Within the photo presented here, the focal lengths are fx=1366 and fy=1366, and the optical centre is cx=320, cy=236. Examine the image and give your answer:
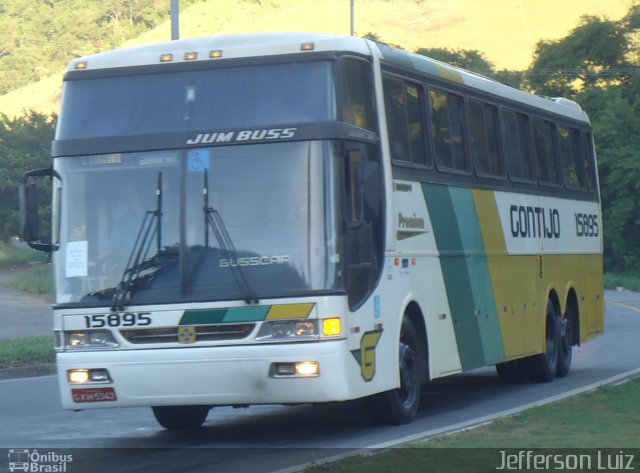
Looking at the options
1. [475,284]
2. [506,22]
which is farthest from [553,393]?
[506,22]

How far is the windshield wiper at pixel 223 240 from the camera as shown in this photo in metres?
11.3

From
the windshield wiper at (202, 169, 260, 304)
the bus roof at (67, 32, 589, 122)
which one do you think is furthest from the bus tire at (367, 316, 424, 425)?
the bus roof at (67, 32, 589, 122)

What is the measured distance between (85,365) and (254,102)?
2.65 metres

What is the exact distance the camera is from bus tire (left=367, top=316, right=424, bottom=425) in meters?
12.6

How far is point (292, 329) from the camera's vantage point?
11211mm

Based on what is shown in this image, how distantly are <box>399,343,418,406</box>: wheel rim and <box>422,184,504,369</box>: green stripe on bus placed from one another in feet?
4.09

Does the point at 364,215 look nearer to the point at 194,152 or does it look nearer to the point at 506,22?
the point at 194,152

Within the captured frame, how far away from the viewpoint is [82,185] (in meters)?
11.8

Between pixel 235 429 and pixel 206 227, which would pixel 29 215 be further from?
pixel 235 429

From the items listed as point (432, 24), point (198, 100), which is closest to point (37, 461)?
point (198, 100)

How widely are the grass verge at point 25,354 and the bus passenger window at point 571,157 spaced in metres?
8.39

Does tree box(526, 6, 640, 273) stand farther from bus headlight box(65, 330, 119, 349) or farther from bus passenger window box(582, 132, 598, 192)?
bus headlight box(65, 330, 119, 349)

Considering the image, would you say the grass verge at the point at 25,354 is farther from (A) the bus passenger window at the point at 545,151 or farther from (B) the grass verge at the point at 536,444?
(B) the grass verge at the point at 536,444

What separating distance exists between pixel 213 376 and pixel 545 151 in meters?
8.52
